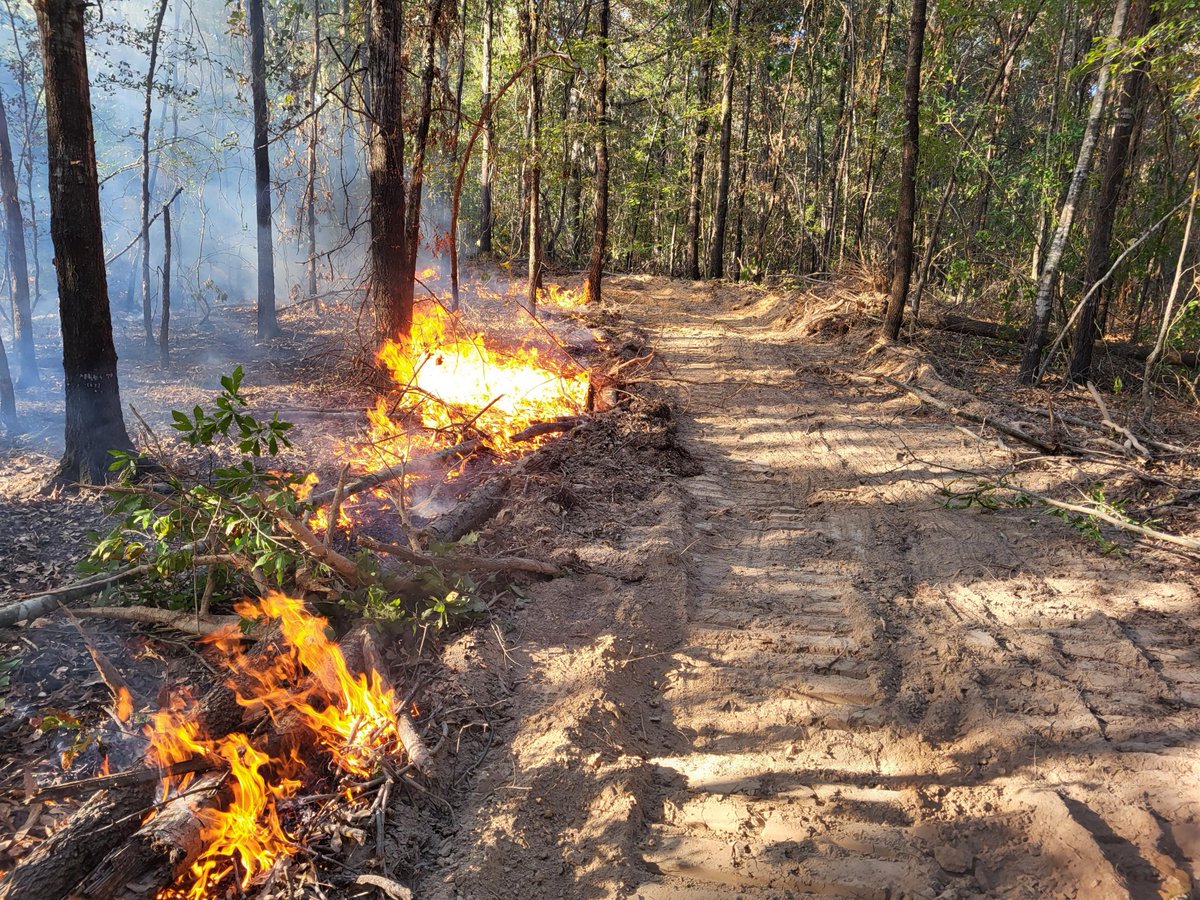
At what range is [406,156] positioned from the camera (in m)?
10.7

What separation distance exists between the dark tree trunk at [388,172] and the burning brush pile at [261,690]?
402 centimetres

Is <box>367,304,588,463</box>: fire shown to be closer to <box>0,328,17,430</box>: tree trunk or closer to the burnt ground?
the burnt ground

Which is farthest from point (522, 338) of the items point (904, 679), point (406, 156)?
point (904, 679)

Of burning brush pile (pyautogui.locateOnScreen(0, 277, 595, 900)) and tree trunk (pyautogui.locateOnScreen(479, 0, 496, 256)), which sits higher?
tree trunk (pyautogui.locateOnScreen(479, 0, 496, 256))

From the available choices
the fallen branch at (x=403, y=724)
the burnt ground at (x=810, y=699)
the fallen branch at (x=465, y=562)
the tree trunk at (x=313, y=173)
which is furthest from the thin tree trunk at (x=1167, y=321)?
the tree trunk at (x=313, y=173)

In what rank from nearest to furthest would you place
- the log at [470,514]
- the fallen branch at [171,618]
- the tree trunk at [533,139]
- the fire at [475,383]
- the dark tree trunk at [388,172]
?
the fallen branch at [171,618]
the log at [470,514]
the fire at [475,383]
the dark tree trunk at [388,172]
the tree trunk at [533,139]

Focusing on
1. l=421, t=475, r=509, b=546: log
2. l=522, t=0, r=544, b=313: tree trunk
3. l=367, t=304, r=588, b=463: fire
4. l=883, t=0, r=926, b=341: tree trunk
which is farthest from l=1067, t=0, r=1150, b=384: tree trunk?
l=421, t=475, r=509, b=546: log

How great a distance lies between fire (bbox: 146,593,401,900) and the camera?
2873 millimetres

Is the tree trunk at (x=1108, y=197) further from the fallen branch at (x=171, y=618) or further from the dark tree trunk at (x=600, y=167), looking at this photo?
the fallen branch at (x=171, y=618)

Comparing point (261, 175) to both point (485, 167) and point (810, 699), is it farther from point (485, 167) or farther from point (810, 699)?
point (810, 699)

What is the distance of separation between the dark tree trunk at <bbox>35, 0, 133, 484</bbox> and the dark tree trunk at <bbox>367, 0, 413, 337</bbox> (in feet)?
11.3

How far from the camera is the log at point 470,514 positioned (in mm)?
5344

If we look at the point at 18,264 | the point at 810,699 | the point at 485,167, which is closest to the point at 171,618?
the point at 810,699

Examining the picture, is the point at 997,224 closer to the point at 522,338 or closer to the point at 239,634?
the point at 522,338
